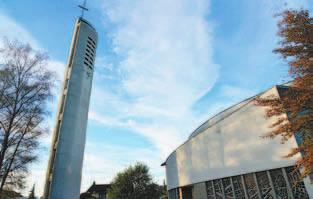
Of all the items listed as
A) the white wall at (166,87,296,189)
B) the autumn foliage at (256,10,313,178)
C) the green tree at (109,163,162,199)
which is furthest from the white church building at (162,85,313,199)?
the green tree at (109,163,162,199)

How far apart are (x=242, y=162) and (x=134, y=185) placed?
24467 mm

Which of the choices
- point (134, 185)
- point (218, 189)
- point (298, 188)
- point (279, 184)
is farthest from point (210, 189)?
point (134, 185)

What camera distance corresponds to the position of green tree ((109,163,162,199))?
3172 cm

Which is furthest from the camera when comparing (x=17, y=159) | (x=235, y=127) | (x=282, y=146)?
(x=235, y=127)

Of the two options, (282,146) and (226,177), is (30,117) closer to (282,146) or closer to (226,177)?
(226,177)

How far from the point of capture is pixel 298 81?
722cm

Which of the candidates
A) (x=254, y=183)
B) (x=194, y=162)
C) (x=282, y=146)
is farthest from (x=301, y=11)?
(x=194, y=162)

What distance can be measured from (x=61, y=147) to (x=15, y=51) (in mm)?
6751

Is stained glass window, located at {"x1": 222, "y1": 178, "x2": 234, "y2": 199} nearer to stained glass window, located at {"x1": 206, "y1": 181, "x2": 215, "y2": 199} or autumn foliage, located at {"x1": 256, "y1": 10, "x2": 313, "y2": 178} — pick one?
stained glass window, located at {"x1": 206, "y1": 181, "x2": 215, "y2": 199}

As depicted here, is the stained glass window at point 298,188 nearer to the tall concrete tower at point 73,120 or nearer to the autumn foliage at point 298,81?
the autumn foliage at point 298,81

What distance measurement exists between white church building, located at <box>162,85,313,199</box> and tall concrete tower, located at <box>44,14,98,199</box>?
9.13 m

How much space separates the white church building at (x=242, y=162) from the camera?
32.4 ft

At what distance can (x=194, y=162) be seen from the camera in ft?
57.1

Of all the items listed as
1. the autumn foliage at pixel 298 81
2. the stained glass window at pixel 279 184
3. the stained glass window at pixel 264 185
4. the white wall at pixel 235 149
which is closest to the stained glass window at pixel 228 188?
the white wall at pixel 235 149
